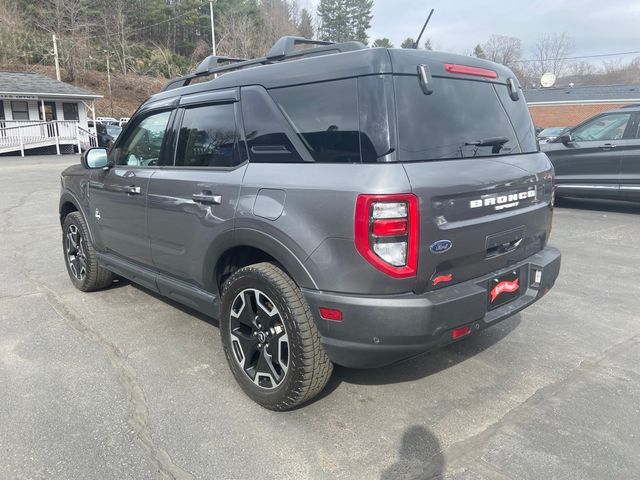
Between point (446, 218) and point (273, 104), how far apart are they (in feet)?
3.91

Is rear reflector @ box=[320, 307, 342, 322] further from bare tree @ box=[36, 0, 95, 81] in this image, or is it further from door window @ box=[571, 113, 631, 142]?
bare tree @ box=[36, 0, 95, 81]

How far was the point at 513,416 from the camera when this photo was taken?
111 inches

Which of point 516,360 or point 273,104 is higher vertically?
point 273,104

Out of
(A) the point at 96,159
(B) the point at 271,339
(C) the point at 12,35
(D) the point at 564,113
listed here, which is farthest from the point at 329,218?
(C) the point at 12,35

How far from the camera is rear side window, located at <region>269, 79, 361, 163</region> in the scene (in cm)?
250

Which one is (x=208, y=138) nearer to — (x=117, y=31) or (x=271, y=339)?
(x=271, y=339)

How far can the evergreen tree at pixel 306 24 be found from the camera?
219 ft

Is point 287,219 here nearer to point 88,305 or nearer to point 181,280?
point 181,280

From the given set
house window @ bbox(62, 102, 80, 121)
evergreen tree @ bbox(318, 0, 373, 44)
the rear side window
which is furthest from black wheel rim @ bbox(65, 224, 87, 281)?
evergreen tree @ bbox(318, 0, 373, 44)

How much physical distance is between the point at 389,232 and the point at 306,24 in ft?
236

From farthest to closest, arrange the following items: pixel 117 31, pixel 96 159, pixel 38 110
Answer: pixel 117 31 < pixel 38 110 < pixel 96 159

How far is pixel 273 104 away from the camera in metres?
2.87

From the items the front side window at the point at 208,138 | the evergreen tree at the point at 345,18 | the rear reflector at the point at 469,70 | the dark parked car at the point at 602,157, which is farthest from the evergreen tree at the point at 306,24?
the rear reflector at the point at 469,70

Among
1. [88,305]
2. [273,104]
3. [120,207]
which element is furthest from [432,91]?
[88,305]
